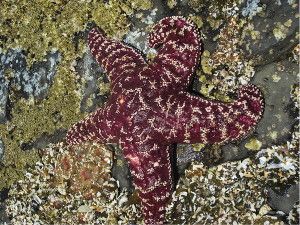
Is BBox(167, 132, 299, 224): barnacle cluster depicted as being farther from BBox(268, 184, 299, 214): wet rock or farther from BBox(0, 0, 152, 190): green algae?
BBox(0, 0, 152, 190): green algae

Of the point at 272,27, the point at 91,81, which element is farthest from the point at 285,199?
the point at 91,81

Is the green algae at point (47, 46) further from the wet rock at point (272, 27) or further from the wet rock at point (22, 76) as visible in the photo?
the wet rock at point (272, 27)

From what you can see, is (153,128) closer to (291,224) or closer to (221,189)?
(221,189)

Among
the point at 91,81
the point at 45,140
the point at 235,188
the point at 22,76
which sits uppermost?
the point at 22,76

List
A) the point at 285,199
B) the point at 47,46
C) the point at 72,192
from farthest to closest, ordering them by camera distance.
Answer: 1. the point at 47,46
2. the point at 72,192
3. the point at 285,199

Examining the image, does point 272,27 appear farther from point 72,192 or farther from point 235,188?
point 72,192

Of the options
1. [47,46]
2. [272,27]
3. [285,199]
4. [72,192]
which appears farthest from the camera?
[47,46]

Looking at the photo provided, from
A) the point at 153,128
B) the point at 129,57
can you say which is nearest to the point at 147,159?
the point at 153,128
